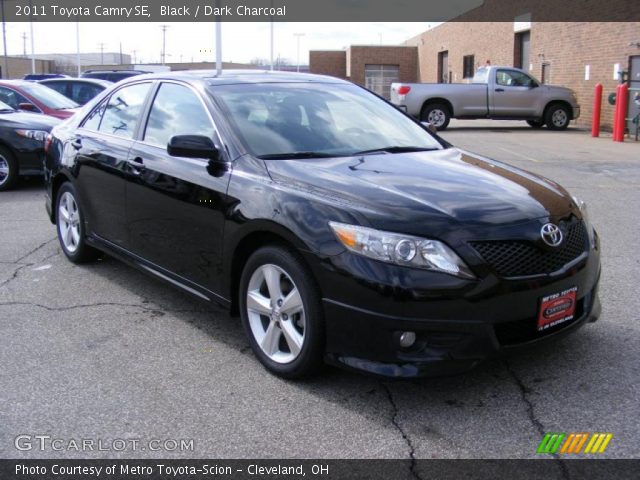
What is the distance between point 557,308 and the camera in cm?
351

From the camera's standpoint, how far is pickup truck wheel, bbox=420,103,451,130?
21156 millimetres

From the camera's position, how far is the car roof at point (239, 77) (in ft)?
15.6

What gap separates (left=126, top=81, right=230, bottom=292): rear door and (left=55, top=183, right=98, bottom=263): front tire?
109cm

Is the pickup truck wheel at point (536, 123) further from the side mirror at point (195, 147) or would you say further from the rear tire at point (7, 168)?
the side mirror at point (195, 147)

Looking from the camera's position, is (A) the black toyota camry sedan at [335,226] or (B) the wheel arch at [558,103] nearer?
(A) the black toyota camry sedan at [335,226]

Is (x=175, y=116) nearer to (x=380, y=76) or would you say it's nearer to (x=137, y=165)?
(x=137, y=165)

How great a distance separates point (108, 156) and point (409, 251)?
2943mm

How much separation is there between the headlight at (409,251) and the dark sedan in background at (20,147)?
26.2 ft

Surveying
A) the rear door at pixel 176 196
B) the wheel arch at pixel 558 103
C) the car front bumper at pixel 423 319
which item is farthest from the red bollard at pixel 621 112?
the car front bumper at pixel 423 319

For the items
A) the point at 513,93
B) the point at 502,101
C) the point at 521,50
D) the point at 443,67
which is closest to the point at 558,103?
the point at 513,93

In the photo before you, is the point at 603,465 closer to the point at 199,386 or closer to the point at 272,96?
the point at 199,386

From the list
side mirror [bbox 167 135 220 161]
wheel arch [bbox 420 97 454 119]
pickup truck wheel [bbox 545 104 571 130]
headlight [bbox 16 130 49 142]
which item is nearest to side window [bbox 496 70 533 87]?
pickup truck wheel [bbox 545 104 571 130]

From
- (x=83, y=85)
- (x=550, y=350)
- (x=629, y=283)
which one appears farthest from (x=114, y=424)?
(x=83, y=85)

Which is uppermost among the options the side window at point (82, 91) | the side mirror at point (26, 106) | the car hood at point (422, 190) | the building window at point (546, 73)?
the building window at point (546, 73)
